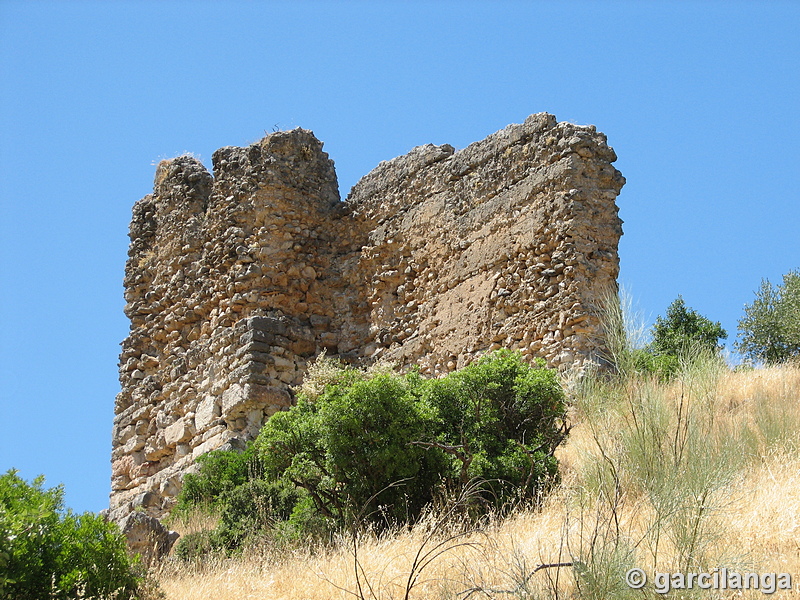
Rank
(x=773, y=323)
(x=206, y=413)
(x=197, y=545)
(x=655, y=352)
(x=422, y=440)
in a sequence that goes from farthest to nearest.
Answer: (x=773, y=323)
(x=206, y=413)
(x=655, y=352)
(x=197, y=545)
(x=422, y=440)

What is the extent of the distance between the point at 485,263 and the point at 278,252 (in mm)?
3136

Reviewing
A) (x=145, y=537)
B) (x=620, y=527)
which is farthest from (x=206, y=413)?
(x=620, y=527)

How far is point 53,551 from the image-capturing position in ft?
19.3

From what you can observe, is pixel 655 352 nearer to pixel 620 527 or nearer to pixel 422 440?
pixel 422 440

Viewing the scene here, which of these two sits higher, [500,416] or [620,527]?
[500,416]

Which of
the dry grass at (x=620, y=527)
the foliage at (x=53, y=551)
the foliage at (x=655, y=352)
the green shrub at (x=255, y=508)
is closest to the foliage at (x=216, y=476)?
the green shrub at (x=255, y=508)

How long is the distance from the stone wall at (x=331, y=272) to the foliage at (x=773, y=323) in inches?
292

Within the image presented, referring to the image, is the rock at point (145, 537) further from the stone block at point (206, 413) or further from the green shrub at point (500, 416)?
the stone block at point (206, 413)

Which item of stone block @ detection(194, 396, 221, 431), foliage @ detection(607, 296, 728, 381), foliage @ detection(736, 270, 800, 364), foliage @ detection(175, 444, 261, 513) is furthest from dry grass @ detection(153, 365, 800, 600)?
foliage @ detection(736, 270, 800, 364)

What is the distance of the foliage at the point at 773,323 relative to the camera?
52.7ft

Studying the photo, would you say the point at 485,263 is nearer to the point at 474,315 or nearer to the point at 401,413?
the point at 474,315

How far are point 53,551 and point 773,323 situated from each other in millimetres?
14098

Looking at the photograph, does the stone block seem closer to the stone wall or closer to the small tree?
the stone wall

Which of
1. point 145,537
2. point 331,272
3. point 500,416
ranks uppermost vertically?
point 331,272
